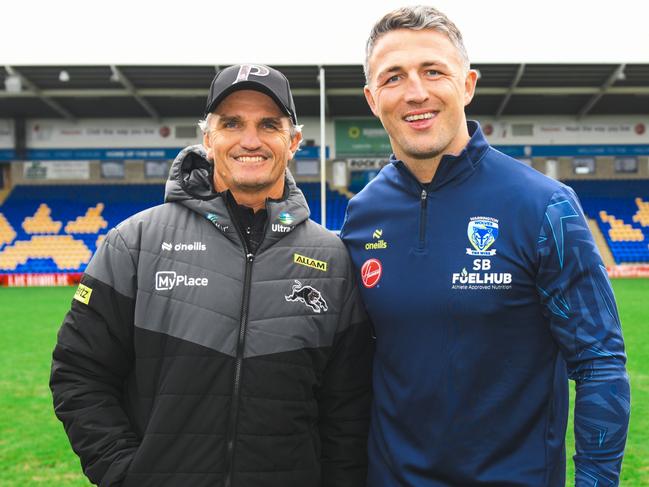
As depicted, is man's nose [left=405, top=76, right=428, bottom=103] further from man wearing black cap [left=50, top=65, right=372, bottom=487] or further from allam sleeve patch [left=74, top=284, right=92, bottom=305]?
allam sleeve patch [left=74, top=284, right=92, bottom=305]

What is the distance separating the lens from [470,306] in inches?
76.0

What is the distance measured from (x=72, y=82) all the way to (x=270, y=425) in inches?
860

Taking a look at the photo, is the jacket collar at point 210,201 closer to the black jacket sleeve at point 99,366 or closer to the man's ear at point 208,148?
the man's ear at point 208,148

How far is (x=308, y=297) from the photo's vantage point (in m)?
2.17

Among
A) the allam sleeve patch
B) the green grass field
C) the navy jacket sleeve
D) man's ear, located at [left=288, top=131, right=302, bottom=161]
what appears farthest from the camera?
the green grass field

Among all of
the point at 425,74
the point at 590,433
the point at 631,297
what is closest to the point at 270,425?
the point at 590,433

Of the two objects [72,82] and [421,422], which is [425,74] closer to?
[421,422]

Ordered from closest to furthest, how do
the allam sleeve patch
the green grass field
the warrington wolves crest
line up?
the warrington wolves crest → the allam sleeve patch → the green grass field

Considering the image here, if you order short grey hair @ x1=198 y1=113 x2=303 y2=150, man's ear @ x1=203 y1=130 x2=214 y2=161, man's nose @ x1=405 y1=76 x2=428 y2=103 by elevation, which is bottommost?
man's ear @ x1=203 y1=130 x2=214 y2=161

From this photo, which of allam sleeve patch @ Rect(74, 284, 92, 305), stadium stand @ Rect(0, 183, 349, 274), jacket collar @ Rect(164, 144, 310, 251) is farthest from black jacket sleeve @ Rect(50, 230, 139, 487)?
stadium stand @ Rect(0, 183, 349, 274)

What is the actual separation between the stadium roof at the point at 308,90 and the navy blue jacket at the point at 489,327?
60.2ft

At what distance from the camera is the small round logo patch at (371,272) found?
214cm

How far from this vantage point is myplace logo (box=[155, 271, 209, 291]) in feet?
6.88

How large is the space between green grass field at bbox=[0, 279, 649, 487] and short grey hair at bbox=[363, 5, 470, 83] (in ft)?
11.4
